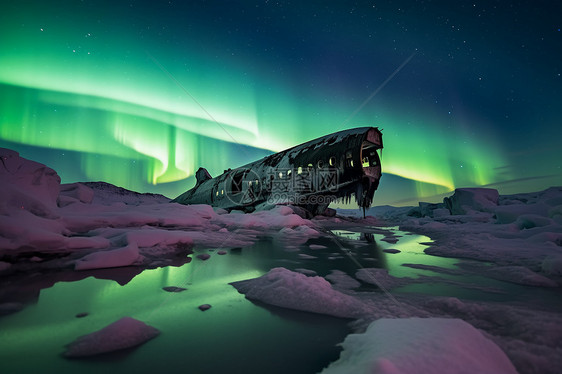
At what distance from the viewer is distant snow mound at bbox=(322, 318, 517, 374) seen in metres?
0.92

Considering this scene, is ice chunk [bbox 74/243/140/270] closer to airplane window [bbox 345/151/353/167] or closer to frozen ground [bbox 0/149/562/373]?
frozen ground [bbox 0/149/562/373]

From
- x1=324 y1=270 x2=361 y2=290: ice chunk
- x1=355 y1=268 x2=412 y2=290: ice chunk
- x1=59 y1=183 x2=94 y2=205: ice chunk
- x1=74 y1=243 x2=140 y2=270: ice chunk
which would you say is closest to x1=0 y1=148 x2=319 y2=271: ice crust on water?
x1=74 y1=243 x2=140 y2=270: ice chunk

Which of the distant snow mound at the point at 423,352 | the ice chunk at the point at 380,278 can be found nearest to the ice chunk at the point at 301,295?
the distant snow mound at the point at 423,352

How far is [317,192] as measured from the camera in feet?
48.5

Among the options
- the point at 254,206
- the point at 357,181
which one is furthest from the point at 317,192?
the point at 254,206

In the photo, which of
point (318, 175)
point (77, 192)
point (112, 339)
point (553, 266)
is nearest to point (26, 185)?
point (77, 192)

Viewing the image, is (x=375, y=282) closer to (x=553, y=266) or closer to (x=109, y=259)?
(x=553, y=266)

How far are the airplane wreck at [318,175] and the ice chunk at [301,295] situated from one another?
11.8m

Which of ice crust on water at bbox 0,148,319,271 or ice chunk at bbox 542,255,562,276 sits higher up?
ice crust on water at bbox 0,148,319,271

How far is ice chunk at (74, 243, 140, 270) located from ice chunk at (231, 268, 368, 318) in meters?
1.75

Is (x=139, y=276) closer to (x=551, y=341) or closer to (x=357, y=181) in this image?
(x=551, y=341)

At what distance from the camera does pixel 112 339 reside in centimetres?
127

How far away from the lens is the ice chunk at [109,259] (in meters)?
2.77

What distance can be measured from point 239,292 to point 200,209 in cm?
858
